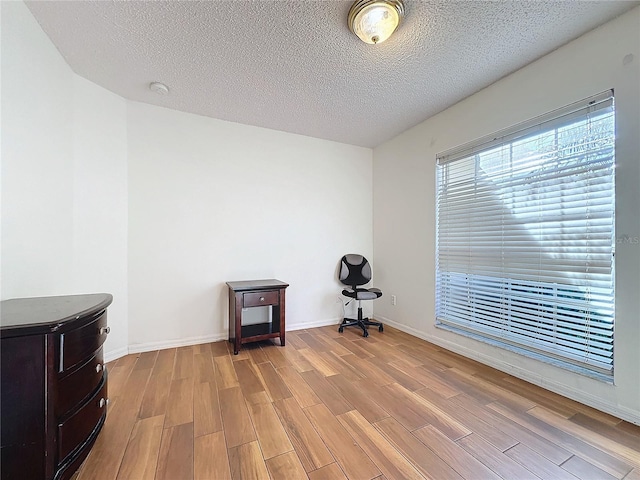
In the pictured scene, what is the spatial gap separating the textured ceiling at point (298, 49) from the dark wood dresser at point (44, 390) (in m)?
1.86

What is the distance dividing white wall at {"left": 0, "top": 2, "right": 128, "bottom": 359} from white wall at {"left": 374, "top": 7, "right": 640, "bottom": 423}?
321 centimetres

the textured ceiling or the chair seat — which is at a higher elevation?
the textured ceiling

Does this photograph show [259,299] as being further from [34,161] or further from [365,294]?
[34,161]

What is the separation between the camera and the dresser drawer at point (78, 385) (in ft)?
3.97

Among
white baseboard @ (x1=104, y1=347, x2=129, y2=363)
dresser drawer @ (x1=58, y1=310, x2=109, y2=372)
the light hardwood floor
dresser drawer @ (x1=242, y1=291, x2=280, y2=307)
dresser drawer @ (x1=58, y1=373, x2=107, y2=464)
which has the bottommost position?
the light hardwood floor

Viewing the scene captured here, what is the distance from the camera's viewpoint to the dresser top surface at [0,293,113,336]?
112 centimetres

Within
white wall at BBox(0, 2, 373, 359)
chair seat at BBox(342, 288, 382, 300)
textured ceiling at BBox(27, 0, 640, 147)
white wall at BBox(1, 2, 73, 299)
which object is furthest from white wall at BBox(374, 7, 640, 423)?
white wall at BBox(1, 2, 73, 299)

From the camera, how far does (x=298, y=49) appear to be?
1969 millimetres

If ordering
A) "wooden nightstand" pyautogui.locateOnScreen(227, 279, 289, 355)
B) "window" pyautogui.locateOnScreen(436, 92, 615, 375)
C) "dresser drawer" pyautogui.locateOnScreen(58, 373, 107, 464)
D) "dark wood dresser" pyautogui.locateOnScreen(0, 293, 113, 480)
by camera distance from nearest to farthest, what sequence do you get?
"dark wood dresser" pyautogui.locateOnScreen(0, 293, 113, 480) < "dresser drawer" pyautogui.locateOnScreen(58, 373, 107, 464) < "window" pyautogui.locateOnScreen(436, 92, 615, 375) < "wooden nightstand" pyautogui.locateOnScreen(227, 279, 289, 355)

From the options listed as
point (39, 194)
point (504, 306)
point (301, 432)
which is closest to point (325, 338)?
point (301, 432)

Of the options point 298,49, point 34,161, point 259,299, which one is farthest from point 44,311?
point 298,49

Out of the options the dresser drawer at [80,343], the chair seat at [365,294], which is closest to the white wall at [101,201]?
the dresser drawer at [80,343]

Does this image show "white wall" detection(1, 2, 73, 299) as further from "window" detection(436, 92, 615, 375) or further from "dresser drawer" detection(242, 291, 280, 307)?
"window" detection(436, 92, 615, 375)

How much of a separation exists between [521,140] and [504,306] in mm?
1466
